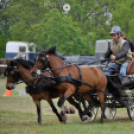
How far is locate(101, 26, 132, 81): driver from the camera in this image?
979 cm

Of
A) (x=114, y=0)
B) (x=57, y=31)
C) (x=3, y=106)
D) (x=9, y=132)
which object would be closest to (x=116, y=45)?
(x=9, y=132)

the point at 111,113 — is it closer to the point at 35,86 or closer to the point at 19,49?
the point at 35,86

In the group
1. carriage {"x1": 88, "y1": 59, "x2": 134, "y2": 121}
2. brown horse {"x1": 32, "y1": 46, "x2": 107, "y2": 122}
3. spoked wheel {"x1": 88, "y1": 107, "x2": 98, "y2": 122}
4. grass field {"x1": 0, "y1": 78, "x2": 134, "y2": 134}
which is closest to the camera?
grass field {"x1": 0, "y1": 78, "x2": 134, "y2": 134}

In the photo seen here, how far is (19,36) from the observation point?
28297mm

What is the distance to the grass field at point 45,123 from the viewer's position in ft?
26.1

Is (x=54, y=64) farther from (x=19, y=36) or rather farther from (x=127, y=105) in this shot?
(x=19, y=36)

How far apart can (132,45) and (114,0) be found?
18.5 metres

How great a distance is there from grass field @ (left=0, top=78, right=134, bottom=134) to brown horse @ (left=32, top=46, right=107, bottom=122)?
0.70 meters

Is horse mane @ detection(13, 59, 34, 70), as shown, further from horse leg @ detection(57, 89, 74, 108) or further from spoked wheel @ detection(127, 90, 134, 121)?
spoked wheel @ detection(127, 90, 134, 121)

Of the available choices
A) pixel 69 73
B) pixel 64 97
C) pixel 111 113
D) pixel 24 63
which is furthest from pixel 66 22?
pixel 64 97

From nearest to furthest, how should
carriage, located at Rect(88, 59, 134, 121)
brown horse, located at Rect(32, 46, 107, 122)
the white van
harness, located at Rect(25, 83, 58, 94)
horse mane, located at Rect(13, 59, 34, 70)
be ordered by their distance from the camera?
brown horse, located at Rect(32, 46, 107, 122)
harness, located at Rect(25, 83, 58, 94)
horse mane, located at Rect(13, 59, 34, 70)
carriage, located at Rect(88, 59, 134, 121)
the white van

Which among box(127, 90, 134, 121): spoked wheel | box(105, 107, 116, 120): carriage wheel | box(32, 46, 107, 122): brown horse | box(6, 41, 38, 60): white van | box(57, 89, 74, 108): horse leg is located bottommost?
box(6, 41, 38, 60): white van

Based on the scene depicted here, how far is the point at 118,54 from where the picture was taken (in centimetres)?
973

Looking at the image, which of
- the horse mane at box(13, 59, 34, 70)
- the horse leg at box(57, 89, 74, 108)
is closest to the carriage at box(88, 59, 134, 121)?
the horse leg at box(57, 89, 74, 108)
